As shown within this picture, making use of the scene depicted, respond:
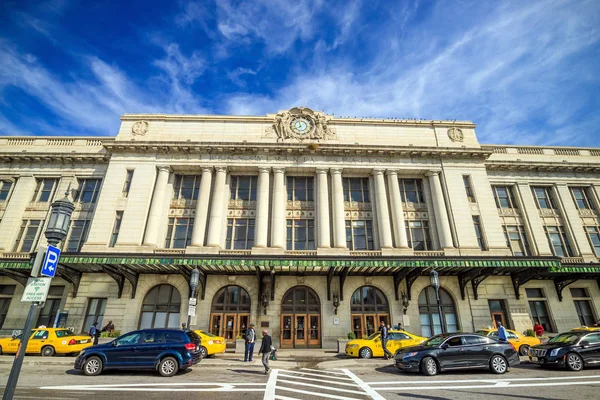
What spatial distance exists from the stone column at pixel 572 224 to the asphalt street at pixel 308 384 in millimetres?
19629

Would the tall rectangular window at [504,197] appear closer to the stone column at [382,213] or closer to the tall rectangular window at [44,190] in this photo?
the stone column at [382,213]

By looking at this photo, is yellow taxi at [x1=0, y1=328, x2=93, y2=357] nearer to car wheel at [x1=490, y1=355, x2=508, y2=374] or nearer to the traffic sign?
the traffic sign

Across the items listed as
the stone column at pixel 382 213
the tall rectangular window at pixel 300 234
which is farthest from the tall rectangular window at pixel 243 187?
the stone column at pixel 382 213

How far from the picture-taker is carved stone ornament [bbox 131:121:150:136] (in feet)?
96.4

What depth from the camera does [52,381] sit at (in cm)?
1060

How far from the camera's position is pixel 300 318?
2325cm

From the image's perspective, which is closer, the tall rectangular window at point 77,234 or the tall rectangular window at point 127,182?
the tall rectangular window at point 77,234

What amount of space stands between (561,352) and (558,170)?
24.7m

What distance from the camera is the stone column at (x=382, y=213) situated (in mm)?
25445

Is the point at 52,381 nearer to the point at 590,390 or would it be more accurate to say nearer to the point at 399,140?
the point at 590,390

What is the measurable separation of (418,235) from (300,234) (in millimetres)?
10579

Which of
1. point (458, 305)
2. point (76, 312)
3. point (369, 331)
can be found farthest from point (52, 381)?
point (458, 305)

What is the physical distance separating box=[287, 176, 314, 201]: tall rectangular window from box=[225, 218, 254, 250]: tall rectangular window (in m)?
4.57

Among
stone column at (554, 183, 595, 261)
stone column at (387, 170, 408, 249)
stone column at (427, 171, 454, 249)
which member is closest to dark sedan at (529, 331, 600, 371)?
stone column at (427, 171, 454, 249)
